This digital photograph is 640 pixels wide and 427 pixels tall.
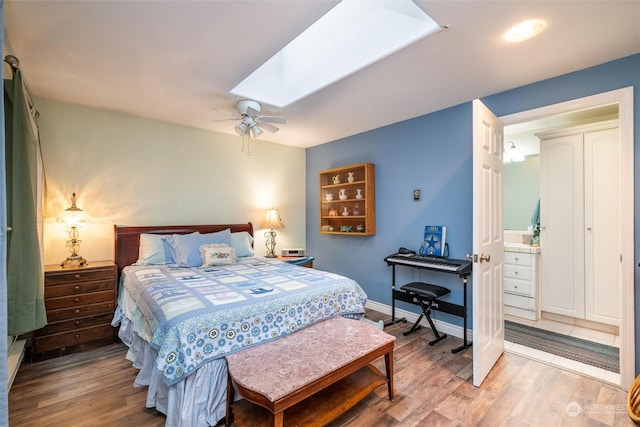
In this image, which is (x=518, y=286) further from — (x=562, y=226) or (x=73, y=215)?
(x=73, y=215)

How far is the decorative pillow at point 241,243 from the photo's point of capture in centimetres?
376

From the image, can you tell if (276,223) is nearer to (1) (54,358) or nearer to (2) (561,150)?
(1) (54,358)

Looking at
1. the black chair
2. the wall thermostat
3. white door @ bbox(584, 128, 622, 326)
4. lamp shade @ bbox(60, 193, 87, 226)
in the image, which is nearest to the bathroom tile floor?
white door @ bbox(584, 128, 622, 326)

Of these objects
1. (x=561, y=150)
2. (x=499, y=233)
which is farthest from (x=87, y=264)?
(x=561, y=150)

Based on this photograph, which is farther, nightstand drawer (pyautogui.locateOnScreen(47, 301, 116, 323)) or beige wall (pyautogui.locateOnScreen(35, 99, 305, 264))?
beige wall (pyautogui.locateOnScreen(35, 99, 305, 264))

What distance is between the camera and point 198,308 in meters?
1.85

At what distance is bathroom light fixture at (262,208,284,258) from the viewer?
4.37 metres

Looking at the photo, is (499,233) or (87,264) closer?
(499,233)

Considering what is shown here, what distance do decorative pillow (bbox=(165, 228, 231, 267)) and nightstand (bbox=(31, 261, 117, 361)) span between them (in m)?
0.59

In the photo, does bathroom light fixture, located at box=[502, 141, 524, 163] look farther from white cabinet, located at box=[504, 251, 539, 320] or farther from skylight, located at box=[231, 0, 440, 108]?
skylight, located at box=[231, 0, 440, 108]

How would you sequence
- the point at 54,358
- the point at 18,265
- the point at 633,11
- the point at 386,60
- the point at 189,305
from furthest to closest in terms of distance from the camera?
the point at 54,358, the point at 386,60, the point at 18,265, the point at 189,305, the point at 633,11

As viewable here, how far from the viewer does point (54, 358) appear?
2.61 metres

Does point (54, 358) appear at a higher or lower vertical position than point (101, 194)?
lower

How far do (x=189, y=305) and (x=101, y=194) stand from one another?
90.3 inches
